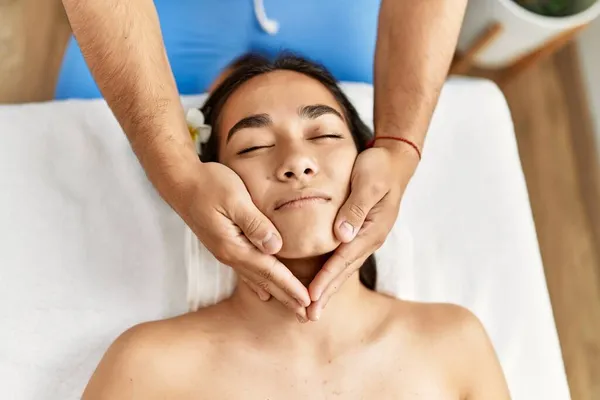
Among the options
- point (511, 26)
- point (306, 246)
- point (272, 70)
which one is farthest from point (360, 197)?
point (511, 26)

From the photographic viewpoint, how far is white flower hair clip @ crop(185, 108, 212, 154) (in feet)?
4.29

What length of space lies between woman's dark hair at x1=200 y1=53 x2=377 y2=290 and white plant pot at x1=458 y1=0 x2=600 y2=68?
0.70 metres

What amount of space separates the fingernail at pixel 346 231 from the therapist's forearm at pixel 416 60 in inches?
13.1

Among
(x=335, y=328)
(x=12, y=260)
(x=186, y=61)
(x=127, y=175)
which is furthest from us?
(x=186, y=61)

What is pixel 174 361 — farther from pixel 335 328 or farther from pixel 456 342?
pixel 456 342

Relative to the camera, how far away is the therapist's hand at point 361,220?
1048mm

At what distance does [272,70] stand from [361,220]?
1.34ft

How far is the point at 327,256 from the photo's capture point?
113 cm

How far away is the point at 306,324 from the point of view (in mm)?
1201

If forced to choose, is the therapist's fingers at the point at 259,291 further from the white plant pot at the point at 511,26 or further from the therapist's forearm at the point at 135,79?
the white plant pot at the point at 511,26

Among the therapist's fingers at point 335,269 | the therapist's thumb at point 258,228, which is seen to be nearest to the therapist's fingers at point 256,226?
the therapist's thumb at point 258,228

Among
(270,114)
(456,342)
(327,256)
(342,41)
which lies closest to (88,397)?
(327,256)

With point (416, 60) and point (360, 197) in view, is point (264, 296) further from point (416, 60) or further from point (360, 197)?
point (416, 60)

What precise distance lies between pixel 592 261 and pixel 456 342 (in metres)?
1.00
